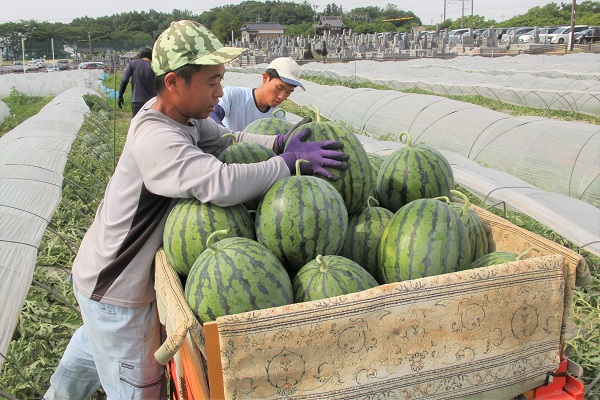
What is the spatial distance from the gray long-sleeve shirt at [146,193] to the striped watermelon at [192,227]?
0.05 metres

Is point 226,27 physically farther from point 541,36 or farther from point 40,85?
point 40,85

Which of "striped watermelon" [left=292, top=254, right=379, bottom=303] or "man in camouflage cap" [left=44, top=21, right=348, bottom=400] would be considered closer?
"striped watermelon" [left=292, top=254, right=379, bottom=303]

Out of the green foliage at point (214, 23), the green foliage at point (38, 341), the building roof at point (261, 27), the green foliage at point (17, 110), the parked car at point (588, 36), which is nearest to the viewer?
the green foliage at point (38, 341)

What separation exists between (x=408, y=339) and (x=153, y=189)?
1.08 metres

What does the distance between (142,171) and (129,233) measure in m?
0.28

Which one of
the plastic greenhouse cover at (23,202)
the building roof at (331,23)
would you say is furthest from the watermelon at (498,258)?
the building roof at (331,23)

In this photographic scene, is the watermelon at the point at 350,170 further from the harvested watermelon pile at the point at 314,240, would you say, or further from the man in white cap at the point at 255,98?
the man in white cap at the point at 255,98

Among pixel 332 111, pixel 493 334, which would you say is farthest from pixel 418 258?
pixel 332 111

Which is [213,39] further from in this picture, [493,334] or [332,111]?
[332,111]

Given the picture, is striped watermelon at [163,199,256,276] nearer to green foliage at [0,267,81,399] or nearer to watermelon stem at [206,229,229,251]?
watermelon stem at [206,229,229,251]

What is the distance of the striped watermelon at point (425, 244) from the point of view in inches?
72.0

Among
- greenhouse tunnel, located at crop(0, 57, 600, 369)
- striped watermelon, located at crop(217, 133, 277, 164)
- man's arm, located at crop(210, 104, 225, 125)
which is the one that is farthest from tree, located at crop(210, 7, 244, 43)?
striped watermelon, located at crop(217, 133, 277, 164)

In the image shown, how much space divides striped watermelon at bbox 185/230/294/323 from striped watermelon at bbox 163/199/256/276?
0.54 feet

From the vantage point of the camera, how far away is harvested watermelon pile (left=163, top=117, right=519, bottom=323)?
5.58ft
